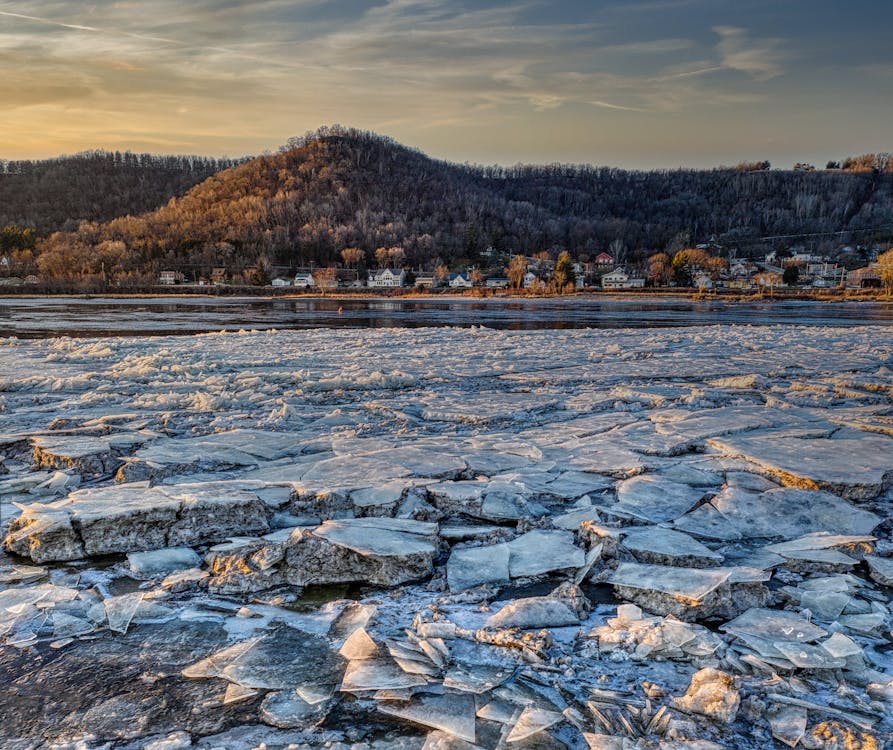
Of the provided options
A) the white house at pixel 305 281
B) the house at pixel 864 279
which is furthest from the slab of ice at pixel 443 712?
the house at pixel 864 279

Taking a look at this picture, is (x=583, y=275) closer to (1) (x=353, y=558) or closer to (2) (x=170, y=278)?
(2) (x=170, y=278)

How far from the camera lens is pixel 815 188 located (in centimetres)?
18638

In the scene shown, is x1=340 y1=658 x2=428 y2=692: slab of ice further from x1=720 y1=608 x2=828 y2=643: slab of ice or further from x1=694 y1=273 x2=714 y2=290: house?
x1=694 y1=273 x2=714 y2=290: house

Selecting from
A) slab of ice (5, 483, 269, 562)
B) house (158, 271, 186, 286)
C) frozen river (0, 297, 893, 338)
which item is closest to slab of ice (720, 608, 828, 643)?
slab of ice (5, 483, 269, 562)

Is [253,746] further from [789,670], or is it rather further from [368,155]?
[368,155]

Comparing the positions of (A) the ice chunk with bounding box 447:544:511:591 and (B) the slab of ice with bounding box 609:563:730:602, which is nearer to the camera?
(B) the slab of ice with bounding box 609:563:730:602

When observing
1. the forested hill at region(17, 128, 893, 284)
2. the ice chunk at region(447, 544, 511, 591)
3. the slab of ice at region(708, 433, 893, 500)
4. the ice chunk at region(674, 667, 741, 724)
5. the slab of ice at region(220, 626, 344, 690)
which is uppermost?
the forested hill at region(17, 128, 893, 284)

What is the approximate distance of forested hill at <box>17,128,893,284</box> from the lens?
416ft

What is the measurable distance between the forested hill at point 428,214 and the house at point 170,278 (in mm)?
6580

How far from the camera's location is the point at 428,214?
16212 centimetres

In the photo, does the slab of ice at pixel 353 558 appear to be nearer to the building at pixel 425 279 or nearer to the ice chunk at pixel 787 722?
the ice chunk at pixel 787 722

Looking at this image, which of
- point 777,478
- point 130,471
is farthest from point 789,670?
point 130,471

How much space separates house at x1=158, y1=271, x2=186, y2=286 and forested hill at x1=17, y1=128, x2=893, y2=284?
658 cm

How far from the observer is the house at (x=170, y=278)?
9816cm
